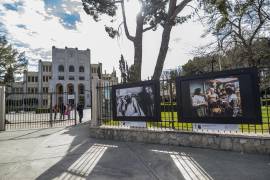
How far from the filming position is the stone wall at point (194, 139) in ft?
20.1

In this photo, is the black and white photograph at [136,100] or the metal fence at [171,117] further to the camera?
the black and white photograph at [136,100]

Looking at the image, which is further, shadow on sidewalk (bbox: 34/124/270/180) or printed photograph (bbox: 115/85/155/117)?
printed photograph (bbox: 115/85/155/117)

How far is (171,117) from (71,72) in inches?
2153

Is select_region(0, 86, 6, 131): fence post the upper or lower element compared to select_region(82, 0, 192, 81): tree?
lower

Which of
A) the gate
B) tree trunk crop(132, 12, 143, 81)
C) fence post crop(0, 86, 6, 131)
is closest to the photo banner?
tree trunk crop(132, 12, 143, 81)

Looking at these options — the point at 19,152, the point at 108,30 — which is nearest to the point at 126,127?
the point at 19,152

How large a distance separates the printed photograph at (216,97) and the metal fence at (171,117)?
0.45 metres

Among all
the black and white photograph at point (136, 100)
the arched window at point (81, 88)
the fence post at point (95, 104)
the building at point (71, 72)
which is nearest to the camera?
the black and white photograph at point (136, 100)

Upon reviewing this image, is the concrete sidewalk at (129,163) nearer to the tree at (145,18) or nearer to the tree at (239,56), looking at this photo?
the tree at (145,18)

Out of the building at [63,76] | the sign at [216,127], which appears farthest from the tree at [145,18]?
the building at [63,76]

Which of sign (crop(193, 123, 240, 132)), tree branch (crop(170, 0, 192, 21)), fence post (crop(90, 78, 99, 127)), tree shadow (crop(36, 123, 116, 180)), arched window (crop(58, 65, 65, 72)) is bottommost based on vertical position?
tree shadow (crop(36, 123, 116, 180))

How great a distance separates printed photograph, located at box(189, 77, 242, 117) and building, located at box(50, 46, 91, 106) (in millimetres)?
51668

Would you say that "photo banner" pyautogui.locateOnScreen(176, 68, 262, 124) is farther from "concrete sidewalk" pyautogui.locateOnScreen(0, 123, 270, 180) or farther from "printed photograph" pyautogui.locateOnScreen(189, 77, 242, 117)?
"concrete sidewalk" pyautogui.locateOnScreen(0, 123, 270, 180)

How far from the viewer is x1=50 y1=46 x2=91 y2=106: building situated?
187ft
